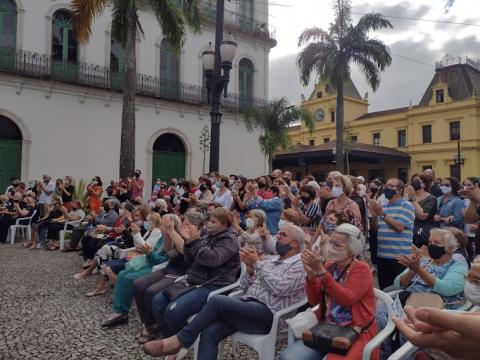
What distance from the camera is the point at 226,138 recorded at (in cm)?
2038

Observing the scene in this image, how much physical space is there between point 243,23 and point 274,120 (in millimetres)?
5459

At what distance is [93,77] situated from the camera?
16.3 meters

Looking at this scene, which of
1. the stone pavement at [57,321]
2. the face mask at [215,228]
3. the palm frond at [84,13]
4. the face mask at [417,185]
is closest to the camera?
the stone pavement at [57,321]

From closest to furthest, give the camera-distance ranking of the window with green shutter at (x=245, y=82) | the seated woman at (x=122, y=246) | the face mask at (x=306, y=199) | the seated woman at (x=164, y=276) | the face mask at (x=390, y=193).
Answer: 1. the seated woman at (x=164, y=276)
2. the face mask at (x=390, y=193)
3. the seated woman at (x=122, y=246)
4. the face mask at (x=306, y=199)
5. the window with green shutter at (x=245, y=82)

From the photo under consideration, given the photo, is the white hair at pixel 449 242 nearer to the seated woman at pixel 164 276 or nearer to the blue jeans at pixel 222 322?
the blue jeans at pixel 222 322

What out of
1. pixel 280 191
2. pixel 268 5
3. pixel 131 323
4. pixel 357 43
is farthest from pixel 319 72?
pixel 131 323

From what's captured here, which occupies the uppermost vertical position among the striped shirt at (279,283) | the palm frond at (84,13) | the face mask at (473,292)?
the palm frond at (84,13)

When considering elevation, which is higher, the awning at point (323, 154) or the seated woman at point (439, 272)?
the awning at point (323, 154)

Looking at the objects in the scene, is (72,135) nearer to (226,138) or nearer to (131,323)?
(226,138)

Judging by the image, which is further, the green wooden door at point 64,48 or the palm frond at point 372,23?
the palm frond at point 372,23

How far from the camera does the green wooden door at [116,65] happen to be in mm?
16766

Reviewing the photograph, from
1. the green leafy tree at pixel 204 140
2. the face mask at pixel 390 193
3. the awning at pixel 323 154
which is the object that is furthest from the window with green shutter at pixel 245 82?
the face mask at pixel 390 193

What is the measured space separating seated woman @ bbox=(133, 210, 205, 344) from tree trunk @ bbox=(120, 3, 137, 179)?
28.3ft

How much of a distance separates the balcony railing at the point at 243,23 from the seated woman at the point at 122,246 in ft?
51.6
